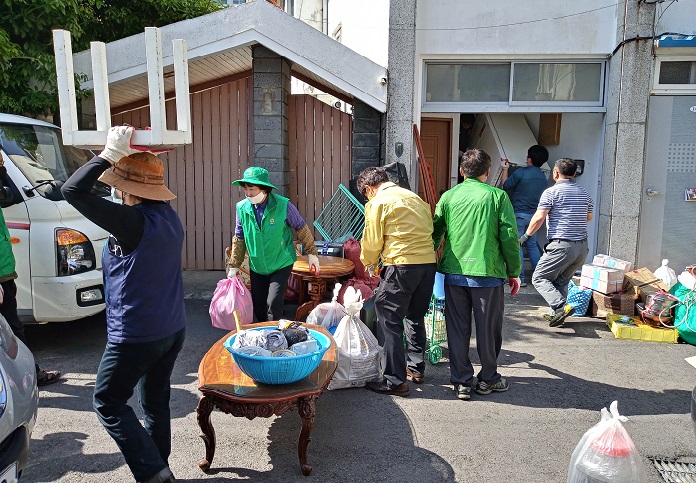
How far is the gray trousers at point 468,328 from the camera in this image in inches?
177

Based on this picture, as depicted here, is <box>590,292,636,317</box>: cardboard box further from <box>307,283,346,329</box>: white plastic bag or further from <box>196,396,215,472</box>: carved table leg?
<box>196,396,215,472</box>: carved table leg

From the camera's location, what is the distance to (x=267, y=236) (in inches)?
197

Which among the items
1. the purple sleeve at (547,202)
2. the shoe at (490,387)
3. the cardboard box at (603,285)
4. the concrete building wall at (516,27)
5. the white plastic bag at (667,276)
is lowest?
the shoe at (490,387)

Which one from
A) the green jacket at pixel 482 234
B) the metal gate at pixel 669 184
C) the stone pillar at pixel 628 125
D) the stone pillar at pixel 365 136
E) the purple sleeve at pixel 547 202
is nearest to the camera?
the green jacket at pixel 482 234

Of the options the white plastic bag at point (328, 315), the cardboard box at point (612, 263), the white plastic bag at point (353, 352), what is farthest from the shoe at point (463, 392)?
the cardboard box at point (612, 263)

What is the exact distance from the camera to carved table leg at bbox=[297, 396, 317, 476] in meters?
3.37

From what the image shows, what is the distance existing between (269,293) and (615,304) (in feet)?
13.4

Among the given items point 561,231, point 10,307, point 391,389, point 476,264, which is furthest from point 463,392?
point 10,307

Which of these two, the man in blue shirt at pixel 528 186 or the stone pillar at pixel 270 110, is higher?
the stone pillar at pixel 270 110

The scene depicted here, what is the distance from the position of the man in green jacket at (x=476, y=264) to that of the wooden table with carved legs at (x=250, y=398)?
1.40 meters

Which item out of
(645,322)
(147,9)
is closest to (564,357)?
(645,322)

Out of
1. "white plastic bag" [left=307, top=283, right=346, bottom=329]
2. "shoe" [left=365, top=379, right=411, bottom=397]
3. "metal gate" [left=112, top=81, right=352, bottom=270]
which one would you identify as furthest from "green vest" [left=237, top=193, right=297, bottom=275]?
"metal gate" [left=112, top=81, right=352, bottom=270]

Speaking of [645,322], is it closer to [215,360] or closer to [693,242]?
[693,242]

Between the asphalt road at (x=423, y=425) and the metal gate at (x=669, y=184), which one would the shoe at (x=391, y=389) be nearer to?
the asphalt road at (x=423, y=425)
